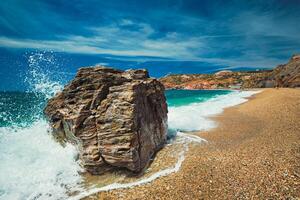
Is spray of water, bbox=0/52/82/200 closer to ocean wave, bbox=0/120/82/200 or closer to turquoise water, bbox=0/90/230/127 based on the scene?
ocean wave, bbox=0/120/82/200

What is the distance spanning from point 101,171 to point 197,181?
13.5 ft

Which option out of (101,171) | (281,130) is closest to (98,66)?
(101,171)

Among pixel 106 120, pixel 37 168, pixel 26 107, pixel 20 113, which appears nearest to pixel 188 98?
pixel 26 107

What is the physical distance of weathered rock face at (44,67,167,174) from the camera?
28.7ft

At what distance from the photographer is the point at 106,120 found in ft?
29.9

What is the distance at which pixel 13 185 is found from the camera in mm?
8453

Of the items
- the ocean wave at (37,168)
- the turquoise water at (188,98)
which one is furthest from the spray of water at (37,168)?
the turquoise water at (188,98)

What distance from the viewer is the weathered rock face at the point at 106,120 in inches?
345

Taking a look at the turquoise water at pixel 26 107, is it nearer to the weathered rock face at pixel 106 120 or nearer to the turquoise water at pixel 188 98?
the turquoise water at pixel 188 98

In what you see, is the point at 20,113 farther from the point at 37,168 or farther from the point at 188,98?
the point at 188,98

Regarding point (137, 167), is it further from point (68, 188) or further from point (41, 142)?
point (41, 142)

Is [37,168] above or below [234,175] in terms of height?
below

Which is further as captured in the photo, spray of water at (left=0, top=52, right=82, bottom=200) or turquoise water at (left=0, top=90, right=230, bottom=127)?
turquoise water at (left=0, top=90, right=230, bottom=127)

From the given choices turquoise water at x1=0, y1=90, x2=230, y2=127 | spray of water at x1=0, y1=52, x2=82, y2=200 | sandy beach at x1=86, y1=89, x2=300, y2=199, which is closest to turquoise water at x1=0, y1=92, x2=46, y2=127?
turquoise water at x1=0, y1=90, x2=230, y2=127
